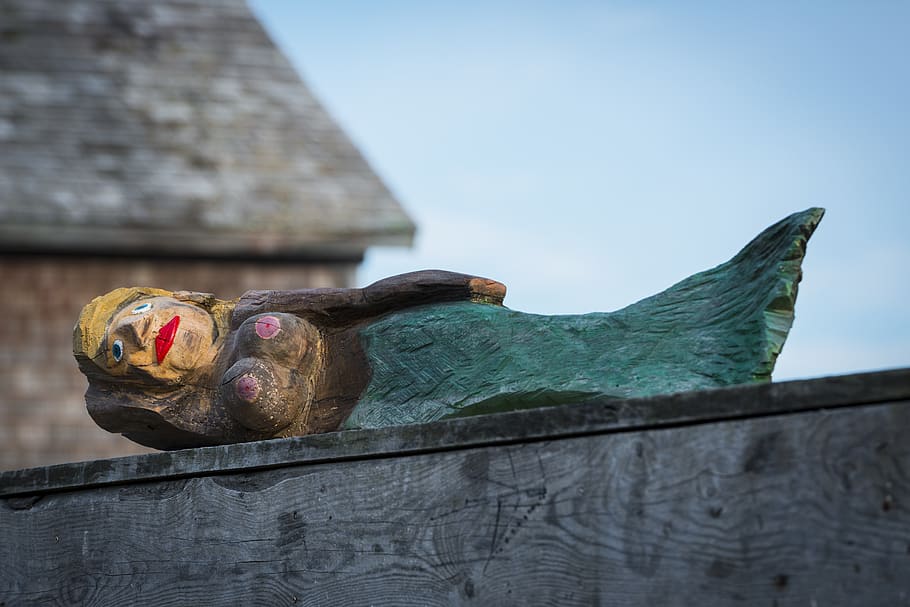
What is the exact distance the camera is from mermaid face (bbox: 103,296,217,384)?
115 inches

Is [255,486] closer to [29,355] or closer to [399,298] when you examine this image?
[399,298]

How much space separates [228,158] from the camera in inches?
389

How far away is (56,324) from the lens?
980 centimetres

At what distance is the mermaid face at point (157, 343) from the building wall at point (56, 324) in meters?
6.72

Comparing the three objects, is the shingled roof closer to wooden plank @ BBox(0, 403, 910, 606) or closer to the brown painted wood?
the brown painted wood

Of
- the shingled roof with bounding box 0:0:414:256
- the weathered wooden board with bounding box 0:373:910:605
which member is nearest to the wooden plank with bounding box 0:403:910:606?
the weathered wooden board with bounding box 0:373:910:605

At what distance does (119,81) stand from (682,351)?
339 inches

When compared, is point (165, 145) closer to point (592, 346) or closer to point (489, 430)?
point (592, 346)

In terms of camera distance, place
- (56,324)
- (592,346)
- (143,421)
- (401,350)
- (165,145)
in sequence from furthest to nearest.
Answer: (165,145) < (56,324) < (143,421) < (401,350) < (592,346)

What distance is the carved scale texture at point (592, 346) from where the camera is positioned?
247cm

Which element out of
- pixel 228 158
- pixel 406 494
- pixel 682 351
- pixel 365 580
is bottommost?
pixel 365 580

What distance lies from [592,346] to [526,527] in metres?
0.59

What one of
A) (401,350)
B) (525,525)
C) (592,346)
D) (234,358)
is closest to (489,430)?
(525,525)

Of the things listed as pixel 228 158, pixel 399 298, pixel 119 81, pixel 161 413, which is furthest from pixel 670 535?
pixel 119 81
